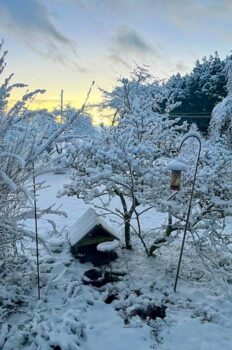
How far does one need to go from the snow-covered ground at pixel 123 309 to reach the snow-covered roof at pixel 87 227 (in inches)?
17.7

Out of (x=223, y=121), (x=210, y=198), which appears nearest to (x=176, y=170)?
(x=210, y=198)

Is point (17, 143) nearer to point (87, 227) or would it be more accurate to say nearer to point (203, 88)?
point (87, 227)

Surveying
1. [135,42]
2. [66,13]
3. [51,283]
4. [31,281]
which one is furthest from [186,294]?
[135,42]

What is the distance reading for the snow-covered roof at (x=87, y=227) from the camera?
5.96 meters

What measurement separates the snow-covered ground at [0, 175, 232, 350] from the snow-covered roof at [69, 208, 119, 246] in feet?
1.48

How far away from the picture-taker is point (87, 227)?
20.0 feet

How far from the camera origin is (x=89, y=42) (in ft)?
27.0

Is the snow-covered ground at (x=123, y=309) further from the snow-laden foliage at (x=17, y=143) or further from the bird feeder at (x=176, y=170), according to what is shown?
the bird feeder at (x=176, y=170)

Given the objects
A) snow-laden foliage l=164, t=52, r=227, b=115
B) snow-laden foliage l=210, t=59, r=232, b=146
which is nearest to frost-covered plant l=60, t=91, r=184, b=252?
snow-laden foliage l=210, t=59, r=232, b=146

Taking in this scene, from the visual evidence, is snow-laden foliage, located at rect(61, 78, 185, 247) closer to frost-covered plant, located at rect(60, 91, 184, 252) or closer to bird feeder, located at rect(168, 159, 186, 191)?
frost-covered plant, located at rect(60, 91, 184, 252)

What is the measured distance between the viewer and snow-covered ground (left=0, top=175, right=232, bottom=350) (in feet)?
13.5

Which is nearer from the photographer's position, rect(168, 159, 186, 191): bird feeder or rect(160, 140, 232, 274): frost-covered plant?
rect(168, 159, 186, 191): bird feeder

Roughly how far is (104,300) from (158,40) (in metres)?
7.83

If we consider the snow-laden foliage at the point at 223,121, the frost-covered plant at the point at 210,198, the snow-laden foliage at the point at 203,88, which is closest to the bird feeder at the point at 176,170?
the frost-covered plant at the point at 210,198
